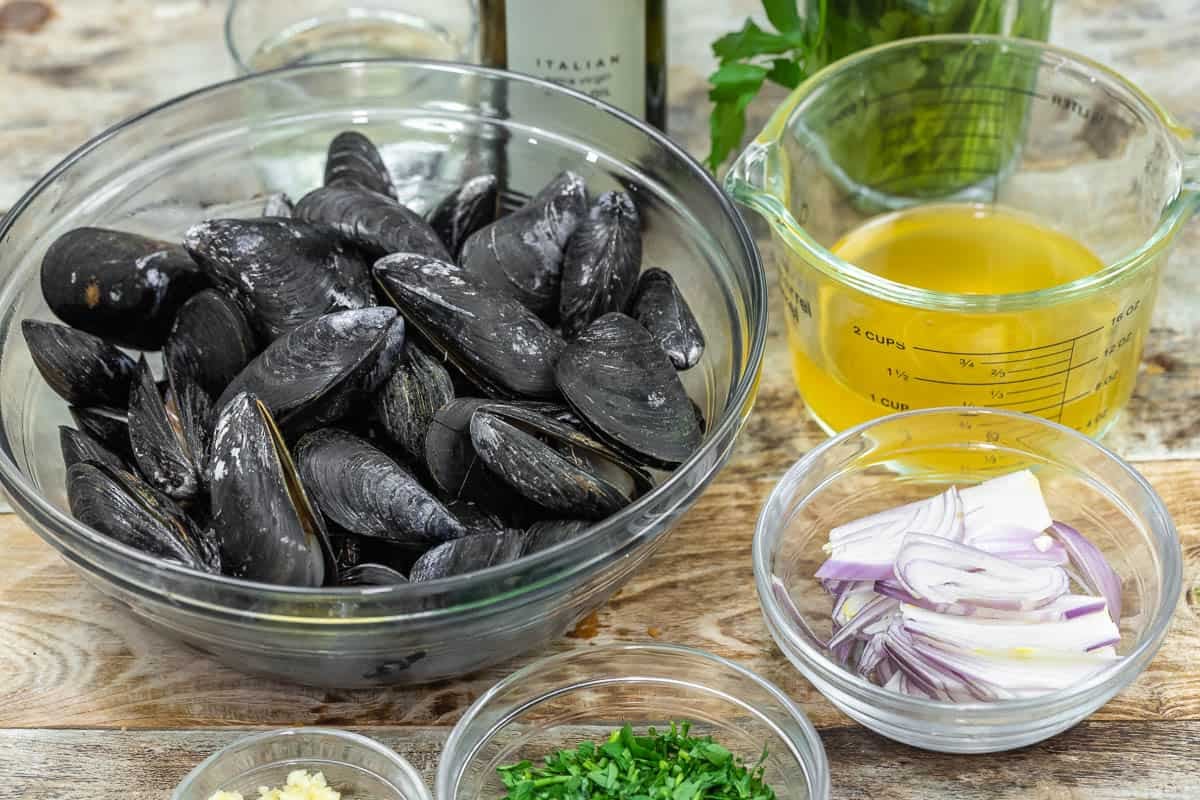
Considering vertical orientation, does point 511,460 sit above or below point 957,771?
above

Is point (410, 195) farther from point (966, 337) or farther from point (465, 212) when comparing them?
point (966, 337)

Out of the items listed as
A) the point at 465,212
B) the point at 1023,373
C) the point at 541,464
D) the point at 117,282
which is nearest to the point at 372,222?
the point at 465,212

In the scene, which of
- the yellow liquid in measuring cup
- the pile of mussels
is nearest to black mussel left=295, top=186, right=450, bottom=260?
the pile of mussels

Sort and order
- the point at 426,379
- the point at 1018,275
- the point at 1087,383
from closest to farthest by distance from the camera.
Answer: the point at 426,379, the point at 1087,383, the point at 1018,275

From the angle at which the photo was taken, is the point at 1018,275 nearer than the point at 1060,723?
No

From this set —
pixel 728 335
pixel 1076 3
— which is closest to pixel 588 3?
pixel 728 335

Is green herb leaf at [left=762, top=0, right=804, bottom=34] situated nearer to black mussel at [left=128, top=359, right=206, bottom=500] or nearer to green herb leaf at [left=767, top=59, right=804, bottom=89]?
green herb leaf at [left=767, top=59, right=804, bottom=89]

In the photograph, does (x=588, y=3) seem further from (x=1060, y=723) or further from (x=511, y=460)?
(x=1060, y=723)
